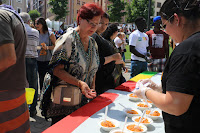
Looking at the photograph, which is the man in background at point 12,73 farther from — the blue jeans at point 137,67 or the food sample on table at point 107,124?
the blue jeans at point 137,67

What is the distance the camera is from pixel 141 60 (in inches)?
A: 158

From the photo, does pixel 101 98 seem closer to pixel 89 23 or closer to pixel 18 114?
pixel 89 23

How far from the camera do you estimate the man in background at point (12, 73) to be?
111 cm

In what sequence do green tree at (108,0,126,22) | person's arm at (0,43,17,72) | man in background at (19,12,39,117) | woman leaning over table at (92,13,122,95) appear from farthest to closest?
green tree at (108,0,126,22) < man in background at (19,12,39,117) < woman leaning over table at (92,13,122,95) < person's arm at (0,43,17,72)

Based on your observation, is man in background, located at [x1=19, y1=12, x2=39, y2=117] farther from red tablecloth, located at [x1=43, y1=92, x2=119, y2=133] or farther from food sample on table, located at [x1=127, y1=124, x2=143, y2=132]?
food sample on table, located at [x1=127, y1=124, x2=143, y2=132]

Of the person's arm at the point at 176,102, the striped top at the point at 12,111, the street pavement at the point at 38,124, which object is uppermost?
the person's arm at the point at 176,102

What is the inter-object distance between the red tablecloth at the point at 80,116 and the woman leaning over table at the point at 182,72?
713 millimetres

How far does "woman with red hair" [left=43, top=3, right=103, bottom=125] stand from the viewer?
5.63 feet

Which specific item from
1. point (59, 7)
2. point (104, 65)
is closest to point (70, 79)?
point (104, 65)

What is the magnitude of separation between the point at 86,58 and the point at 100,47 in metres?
0.89

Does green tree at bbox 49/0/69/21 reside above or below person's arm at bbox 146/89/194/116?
above

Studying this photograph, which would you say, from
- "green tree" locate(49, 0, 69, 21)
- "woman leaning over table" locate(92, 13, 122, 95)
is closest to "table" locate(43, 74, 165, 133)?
"woman leaning over table" locate(92, 13, 122, 95)

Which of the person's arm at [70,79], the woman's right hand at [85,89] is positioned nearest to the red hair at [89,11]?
the person's arm at [70,79]

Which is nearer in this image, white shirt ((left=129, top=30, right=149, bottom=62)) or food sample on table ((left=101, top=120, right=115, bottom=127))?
food sample on table ((left=101, top=120, right=115, bottom=127))
